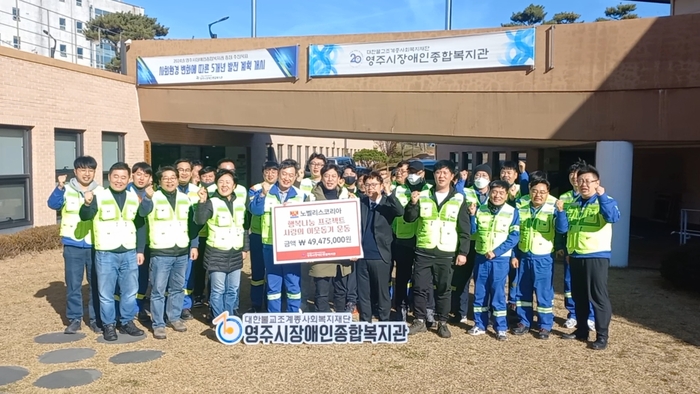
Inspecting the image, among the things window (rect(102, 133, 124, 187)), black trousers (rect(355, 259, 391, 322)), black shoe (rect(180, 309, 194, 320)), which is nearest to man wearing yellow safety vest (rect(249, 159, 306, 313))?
black trousers (rect(355, 259, 391, 322))

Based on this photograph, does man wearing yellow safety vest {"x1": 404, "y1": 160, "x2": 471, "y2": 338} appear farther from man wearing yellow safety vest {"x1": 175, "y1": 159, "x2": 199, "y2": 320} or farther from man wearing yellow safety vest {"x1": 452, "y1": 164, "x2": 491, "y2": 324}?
man wearing yellow safety vest {"x1": 175, "y1": 159, "x2": 199, "y2": 320}

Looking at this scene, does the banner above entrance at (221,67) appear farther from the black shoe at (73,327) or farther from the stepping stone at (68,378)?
the stepping stone at (68,378)

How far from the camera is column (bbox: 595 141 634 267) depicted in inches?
389

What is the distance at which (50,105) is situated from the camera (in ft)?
38.9

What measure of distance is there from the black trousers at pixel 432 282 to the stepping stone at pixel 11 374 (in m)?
3.76

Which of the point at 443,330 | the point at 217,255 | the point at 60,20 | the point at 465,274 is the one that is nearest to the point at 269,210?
the point at 217,255

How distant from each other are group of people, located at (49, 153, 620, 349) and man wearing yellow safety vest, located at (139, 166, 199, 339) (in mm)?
11

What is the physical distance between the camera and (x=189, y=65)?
13.9 meters

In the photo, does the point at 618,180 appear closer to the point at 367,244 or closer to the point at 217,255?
the point at 367,244

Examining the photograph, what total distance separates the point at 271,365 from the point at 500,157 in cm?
2054

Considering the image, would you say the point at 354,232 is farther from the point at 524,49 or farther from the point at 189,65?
the point at 189,65

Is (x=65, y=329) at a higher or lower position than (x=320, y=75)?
lower

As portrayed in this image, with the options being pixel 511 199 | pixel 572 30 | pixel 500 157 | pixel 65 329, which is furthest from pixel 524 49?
pixel 500 157

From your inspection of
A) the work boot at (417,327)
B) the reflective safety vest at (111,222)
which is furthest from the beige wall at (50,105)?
the work boot at (417,327)
